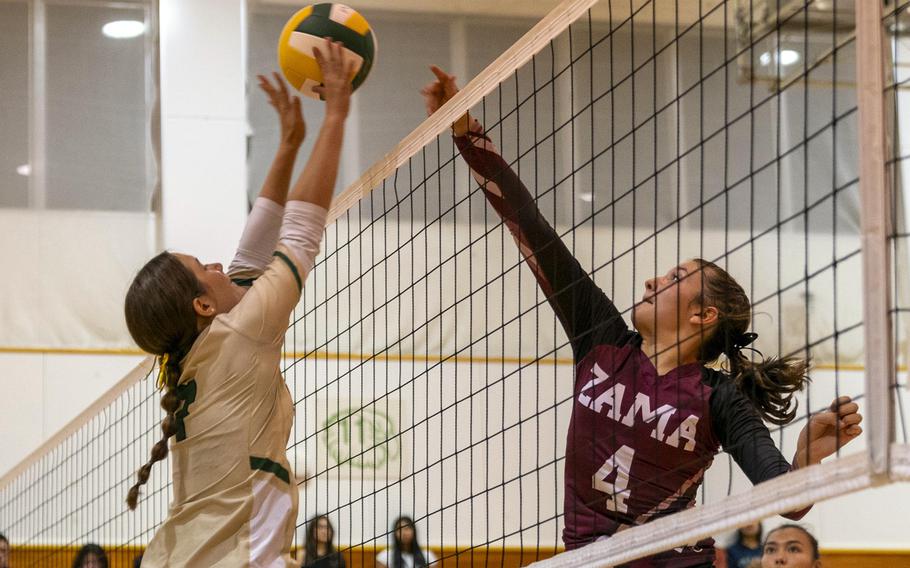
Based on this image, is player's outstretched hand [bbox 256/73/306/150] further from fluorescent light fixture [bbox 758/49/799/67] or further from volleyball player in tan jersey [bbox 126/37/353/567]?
fluorescent light fixture [bbox 758/49/799/67]

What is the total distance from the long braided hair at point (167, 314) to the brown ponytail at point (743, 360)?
1.31 m

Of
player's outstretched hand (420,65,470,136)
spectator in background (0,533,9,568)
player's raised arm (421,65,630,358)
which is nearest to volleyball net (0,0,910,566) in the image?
spectator in background (0,533,9,568)

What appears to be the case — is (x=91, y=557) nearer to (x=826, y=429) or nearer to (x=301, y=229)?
(x=301, y=229)

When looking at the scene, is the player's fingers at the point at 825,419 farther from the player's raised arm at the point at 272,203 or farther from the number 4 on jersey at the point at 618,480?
the player's raised arm at the point at 272,203

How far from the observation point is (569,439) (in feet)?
10.9

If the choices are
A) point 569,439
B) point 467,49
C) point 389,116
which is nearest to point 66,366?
point 389,116

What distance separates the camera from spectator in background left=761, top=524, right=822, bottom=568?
6098 millimetres

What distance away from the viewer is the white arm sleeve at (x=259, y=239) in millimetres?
3467

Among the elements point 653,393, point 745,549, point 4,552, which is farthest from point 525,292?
point 653,393

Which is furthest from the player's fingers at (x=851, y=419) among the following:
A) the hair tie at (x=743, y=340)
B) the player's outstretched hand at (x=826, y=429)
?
the hair tie at (x=743, y=340)

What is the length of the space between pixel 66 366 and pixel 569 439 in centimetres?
810

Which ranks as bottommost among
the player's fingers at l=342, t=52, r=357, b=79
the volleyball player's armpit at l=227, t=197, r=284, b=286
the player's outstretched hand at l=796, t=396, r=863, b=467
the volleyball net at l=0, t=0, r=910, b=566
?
the player's outstretched hand at l=796, t=396, r=863, b=467

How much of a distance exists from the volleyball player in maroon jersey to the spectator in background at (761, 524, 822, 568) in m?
2.84

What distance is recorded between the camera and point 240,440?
2943 mm
